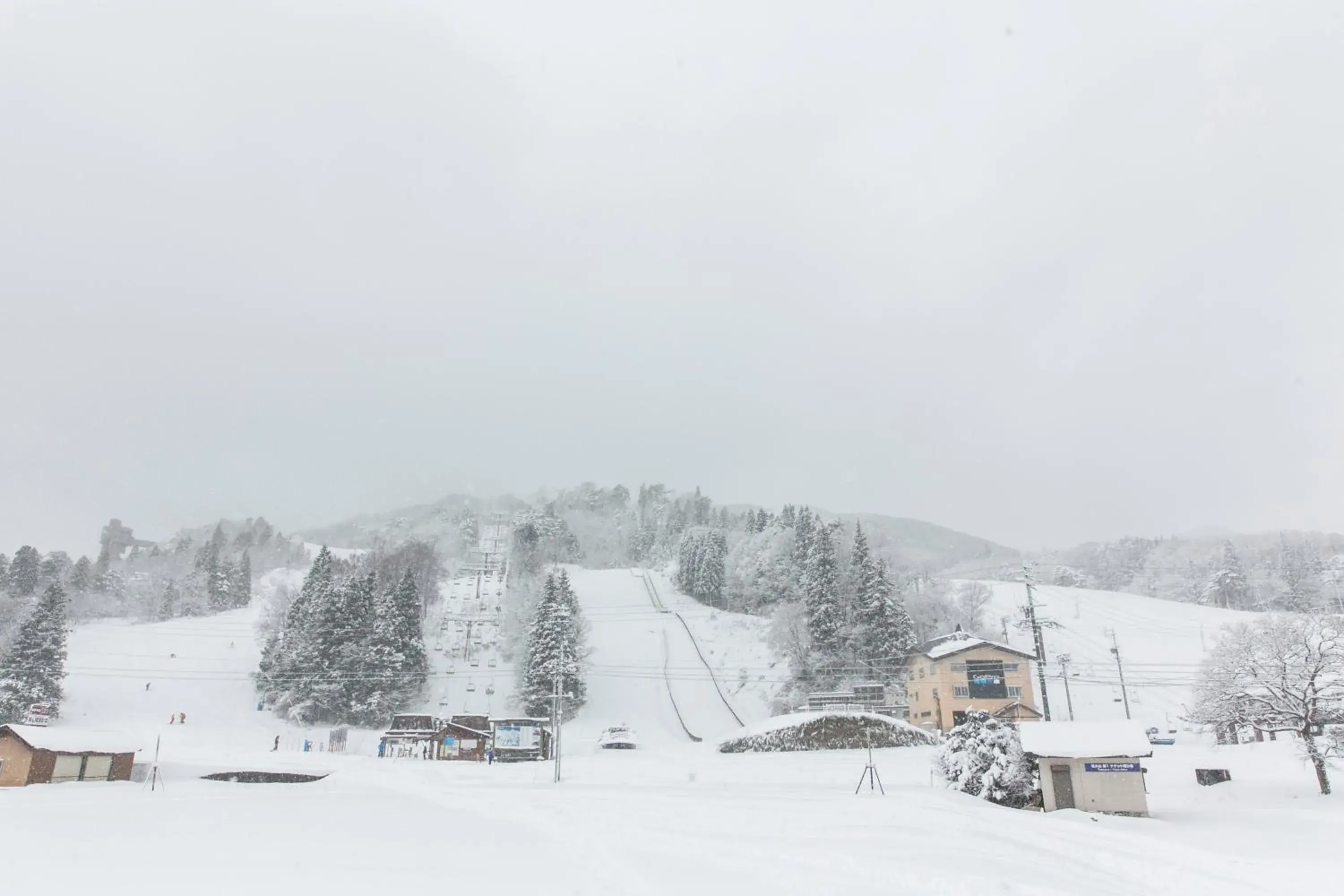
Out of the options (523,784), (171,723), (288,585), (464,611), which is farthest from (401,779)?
(288,585)

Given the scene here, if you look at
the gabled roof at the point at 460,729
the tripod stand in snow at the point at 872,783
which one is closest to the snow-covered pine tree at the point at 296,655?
the gabled roof at the point at 460,729

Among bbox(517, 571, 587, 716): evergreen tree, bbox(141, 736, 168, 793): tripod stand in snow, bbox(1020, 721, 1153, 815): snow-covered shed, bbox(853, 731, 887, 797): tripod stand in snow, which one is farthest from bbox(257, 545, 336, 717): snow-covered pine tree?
bbox(1020, 721, 1153, 815): snow-covered shed

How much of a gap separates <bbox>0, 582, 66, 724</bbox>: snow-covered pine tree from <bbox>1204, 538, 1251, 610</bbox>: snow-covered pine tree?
142216 mm

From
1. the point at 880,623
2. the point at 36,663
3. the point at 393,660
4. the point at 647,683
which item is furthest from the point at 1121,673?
the point at 36,663

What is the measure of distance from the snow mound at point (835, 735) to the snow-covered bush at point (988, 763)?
56.3 ft

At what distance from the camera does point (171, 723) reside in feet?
192

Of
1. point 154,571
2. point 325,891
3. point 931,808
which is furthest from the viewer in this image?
point 154,571

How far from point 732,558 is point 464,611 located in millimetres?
39148

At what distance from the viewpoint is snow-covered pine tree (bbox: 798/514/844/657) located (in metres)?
65.8

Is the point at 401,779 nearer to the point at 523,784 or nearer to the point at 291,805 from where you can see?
the point at 523,784

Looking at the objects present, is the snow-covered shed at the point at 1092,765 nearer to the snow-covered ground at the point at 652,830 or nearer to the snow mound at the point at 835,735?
the snow-covered ground at the point at 652,830

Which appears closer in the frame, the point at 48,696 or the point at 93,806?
the point at 93,806

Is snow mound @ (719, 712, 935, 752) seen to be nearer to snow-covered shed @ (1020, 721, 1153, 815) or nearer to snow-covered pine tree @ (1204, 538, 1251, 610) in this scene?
snow-covered shed @ (1020, 721, 1153, 815)

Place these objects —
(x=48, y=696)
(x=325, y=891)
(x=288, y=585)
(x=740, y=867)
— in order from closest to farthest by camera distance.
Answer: (x=325, y=891) < (x=740, y=867) < (x=48, y=696) < (x=288, y=585)
